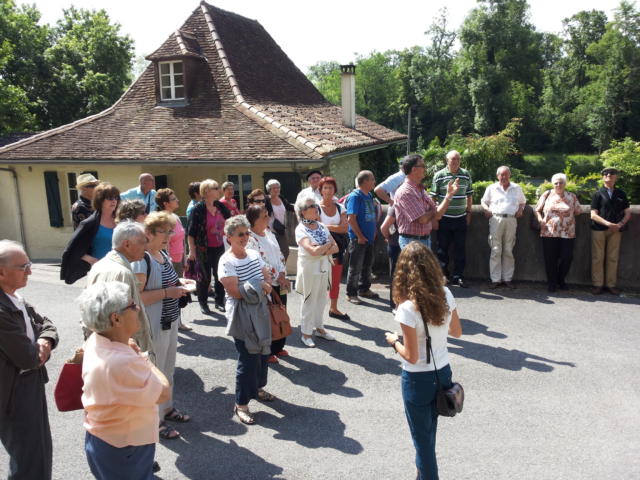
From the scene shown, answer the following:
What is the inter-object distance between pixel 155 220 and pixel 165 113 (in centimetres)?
1306

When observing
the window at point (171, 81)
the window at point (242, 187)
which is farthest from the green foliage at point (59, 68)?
the window at point (242, 187)

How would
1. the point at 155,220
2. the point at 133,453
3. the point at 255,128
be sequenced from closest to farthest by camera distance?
the point at 133,453 → the point at 155,220 → the point at 255,128

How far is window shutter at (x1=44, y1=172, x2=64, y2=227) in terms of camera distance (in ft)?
53.2

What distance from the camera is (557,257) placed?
8.84 m

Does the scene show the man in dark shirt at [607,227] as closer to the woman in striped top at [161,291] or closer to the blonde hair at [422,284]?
the blonde hair at [422,284]

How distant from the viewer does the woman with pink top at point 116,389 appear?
2.88 m

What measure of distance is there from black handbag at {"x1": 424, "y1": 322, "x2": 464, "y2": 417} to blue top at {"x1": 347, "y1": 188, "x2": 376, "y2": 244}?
4.48 meters

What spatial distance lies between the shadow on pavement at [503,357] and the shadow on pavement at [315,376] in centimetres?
157

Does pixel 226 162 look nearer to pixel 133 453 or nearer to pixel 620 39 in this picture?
pixel 133 453

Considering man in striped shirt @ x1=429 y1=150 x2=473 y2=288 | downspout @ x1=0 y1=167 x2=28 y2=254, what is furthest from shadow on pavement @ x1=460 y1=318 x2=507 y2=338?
downspout @ x1=0 y1=167 x2=28 y2=254

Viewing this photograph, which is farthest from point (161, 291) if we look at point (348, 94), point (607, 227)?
point (348, 94)

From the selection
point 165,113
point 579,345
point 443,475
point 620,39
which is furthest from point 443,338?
point 620,39

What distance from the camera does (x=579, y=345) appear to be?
262 inches

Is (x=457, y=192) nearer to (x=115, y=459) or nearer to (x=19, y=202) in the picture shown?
(x=115, y=459)
